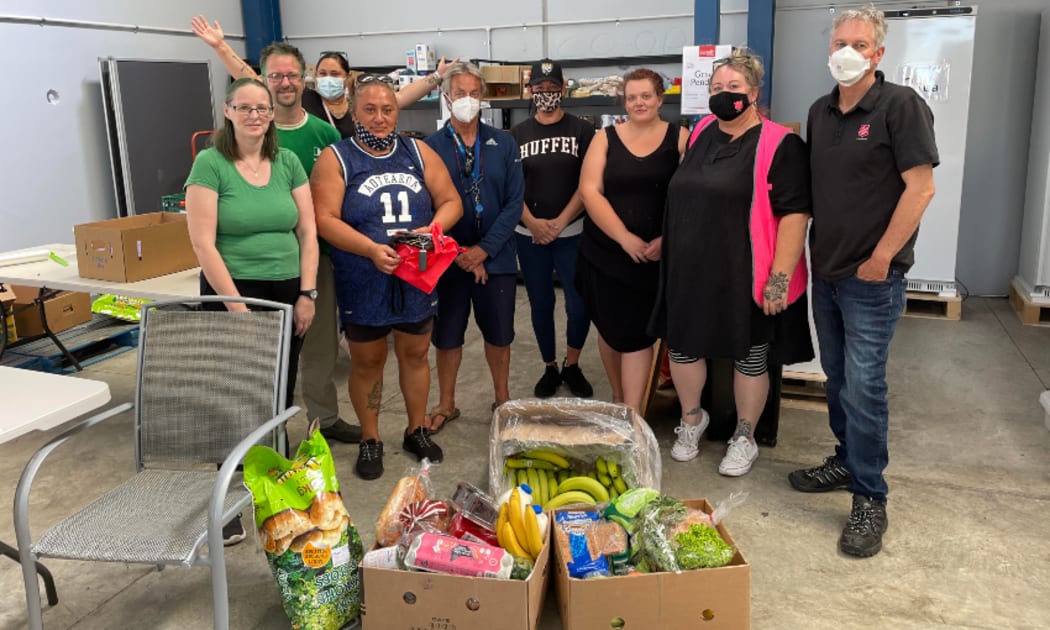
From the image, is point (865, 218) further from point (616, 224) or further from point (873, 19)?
point (616, 224)

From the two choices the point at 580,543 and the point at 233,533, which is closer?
the point at 580,543

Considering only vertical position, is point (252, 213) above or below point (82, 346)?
above

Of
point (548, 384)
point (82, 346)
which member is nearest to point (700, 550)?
point (548, 384)

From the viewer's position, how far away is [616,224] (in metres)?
3.16

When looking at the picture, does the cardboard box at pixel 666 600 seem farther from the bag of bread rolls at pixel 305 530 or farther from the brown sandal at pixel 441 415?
the brown sandal at pixel 441 415

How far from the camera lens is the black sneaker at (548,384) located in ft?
13.5

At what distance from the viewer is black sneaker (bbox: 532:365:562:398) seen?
4105 mm

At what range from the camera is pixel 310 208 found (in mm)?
2932

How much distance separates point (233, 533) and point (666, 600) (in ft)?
4.84

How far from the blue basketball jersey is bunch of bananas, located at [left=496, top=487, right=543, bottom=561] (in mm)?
994

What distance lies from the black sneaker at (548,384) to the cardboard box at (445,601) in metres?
1.95

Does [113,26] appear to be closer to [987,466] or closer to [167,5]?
[167,5]

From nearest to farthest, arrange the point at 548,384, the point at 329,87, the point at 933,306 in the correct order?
the point at 329,87 → the point at 548,384 → the point at 933,306

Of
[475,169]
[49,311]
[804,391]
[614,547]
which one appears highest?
[475,169]
